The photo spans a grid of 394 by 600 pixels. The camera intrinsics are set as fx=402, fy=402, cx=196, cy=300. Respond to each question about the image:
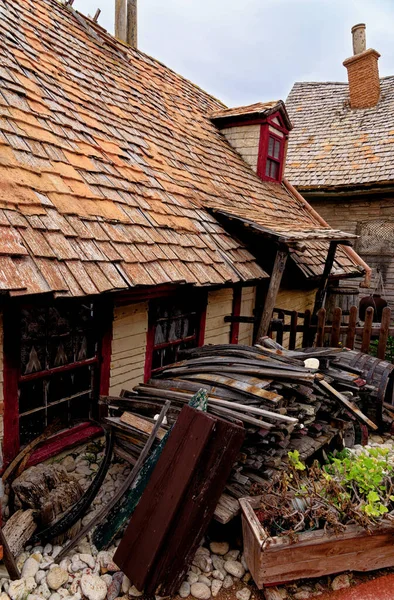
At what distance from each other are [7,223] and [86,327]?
5.26 ft

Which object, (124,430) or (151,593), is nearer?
(151,593)

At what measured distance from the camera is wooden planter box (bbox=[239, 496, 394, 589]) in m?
2.88

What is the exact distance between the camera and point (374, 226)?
40.4 ft

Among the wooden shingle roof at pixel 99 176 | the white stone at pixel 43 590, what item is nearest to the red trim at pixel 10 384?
the wooden shingle roof at pixel 99 176

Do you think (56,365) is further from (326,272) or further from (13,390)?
(326,272)

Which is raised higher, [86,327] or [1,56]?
[1,56]

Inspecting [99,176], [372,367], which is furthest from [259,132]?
[372,367]

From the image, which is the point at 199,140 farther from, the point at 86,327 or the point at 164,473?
the point at 164,473

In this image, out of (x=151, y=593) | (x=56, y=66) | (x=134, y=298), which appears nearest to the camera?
(x=151, y=593)

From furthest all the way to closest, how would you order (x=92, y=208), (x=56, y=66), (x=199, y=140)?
(x=199, y=140)
(x=56, y=66)
(x=92, y=208)

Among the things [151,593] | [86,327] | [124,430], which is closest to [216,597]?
[151,593]

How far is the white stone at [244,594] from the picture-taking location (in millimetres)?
2951

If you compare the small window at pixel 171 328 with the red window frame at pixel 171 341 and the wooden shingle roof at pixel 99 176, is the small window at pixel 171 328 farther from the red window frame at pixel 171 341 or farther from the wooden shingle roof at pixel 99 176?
the wooden shingle roof at pixel 99 176

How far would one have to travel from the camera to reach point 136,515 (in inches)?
118
